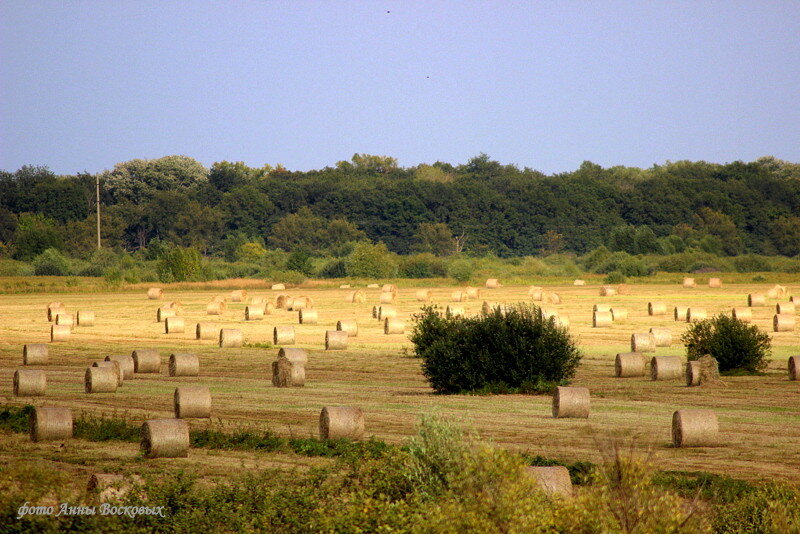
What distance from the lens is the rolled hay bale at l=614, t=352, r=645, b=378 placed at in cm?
2570

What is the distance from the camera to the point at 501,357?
2384cm

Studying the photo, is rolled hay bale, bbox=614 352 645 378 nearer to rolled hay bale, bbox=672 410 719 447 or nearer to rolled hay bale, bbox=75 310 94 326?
rolled hay bale, bbox=672 410 719 447

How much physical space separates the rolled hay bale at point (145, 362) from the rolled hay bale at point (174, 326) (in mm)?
13921

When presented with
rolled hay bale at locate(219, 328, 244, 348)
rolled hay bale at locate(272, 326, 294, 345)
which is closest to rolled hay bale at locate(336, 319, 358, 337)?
rolled hay bale at locate(272, 326, 294, 345)

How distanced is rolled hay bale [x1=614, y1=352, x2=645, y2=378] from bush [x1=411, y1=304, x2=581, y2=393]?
179 cm

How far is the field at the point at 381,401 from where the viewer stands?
1478 centimetres

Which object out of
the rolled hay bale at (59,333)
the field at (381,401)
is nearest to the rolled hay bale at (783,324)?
the field at (381,401)

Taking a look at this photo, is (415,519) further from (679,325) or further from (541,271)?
(541,271)

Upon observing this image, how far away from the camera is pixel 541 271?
104 meters

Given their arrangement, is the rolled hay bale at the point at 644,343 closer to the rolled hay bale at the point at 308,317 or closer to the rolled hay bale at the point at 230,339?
the rolled hay bale at the point at 230,339

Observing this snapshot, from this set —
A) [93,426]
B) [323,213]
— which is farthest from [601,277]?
[93,426]

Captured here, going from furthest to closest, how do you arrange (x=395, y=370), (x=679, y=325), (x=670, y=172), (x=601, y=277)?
(x=670, y=172) < (x=601, y=277) < (x=679, y=325) < (x=395, y=370)

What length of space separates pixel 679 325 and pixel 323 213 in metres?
100

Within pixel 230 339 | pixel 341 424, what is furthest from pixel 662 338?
pixel 341 424
